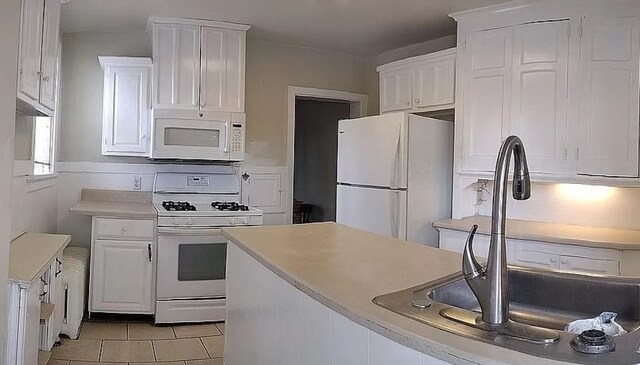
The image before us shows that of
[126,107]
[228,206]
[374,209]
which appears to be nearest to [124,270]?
[228,206]

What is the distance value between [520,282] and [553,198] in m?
2.26

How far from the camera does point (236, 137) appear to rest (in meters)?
4.36

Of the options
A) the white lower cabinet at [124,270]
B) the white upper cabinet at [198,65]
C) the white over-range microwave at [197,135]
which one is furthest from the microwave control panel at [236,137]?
the white lower cabinet at [124,270]

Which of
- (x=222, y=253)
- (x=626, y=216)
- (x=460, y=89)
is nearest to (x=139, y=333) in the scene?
(x=222, y=253)

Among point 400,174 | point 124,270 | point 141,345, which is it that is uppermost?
point 400,174

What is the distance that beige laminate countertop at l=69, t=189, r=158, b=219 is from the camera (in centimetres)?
387

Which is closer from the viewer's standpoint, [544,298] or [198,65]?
[544,298]

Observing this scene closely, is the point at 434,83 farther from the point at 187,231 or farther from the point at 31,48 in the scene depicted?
the point at 31,48

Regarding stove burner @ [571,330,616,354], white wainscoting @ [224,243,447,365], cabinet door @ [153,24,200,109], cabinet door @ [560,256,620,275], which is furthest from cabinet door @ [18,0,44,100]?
cabinet door @ [560,256,620,275]

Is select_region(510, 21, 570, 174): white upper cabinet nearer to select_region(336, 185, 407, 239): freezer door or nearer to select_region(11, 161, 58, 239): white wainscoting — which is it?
select_region(336, 185, 407, 239): freezer door

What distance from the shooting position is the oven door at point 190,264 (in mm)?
3879

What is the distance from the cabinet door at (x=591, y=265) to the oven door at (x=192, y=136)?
2.65 m

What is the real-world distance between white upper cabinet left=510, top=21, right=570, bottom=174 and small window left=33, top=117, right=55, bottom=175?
133 inches

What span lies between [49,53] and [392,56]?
122 inches
